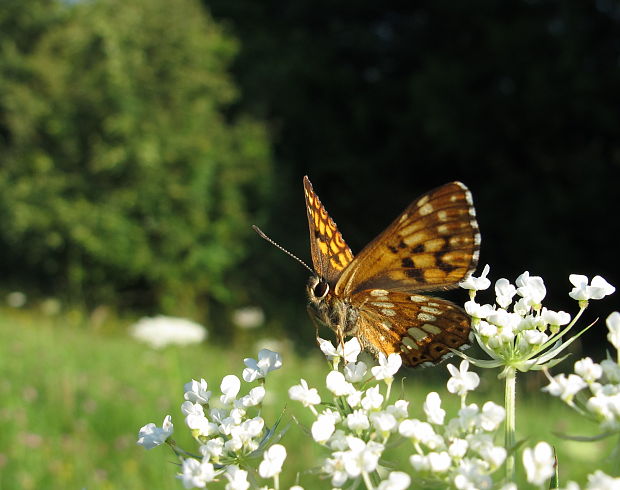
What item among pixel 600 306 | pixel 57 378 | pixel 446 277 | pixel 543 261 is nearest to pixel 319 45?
pixel 543 261

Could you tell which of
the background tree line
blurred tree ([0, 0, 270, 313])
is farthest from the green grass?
blurred tree ([0, 0, 270, 313])

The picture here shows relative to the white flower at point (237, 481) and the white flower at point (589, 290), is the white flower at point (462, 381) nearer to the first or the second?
the white flower at point (589, 290)

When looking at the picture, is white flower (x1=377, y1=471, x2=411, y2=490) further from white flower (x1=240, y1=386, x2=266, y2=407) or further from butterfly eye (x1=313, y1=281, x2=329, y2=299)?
butterfly eye (x1=313, y1=281, x2=329, y2=299)

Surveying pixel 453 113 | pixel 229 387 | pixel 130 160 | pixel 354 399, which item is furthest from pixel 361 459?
pixel 130 160

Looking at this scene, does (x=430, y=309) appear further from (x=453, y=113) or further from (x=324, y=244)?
(x=453, y=113)

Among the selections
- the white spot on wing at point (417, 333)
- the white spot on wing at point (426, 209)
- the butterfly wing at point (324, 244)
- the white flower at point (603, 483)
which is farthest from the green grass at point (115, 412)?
the white flower at point (603, 483)

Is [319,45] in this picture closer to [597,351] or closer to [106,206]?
[106,206]
